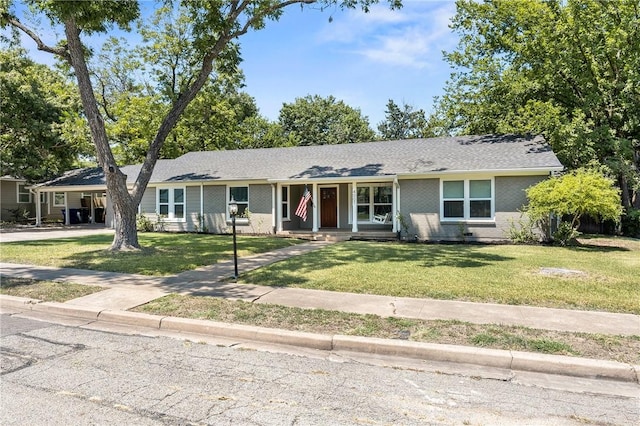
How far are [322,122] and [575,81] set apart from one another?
3318 cm

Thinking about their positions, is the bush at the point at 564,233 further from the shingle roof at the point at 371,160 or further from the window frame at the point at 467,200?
the window frame at the point at 467,200

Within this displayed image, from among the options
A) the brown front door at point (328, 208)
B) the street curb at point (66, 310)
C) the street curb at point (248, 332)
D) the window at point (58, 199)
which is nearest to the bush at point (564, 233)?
the brown front door at point (328, 208)

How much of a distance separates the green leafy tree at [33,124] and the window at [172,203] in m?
9.71

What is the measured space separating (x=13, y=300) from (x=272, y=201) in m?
12.4

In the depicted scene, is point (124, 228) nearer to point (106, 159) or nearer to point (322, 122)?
point (106, 159)

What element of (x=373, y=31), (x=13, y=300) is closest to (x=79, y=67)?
(x=13, y=300)

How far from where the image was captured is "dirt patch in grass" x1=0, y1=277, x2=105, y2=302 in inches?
281

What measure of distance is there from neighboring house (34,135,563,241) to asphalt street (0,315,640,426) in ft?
40.6

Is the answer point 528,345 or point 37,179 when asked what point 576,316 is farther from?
point 37,179

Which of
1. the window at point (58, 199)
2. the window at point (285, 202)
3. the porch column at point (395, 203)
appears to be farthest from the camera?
the window at point (58, 199)

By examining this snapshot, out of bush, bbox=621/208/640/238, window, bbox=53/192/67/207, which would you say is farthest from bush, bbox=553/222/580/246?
window, bbox=53/192/67/207

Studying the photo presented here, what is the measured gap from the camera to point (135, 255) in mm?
11695

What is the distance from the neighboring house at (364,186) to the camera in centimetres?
1552

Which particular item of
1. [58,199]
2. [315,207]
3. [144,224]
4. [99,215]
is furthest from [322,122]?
[315,207]
